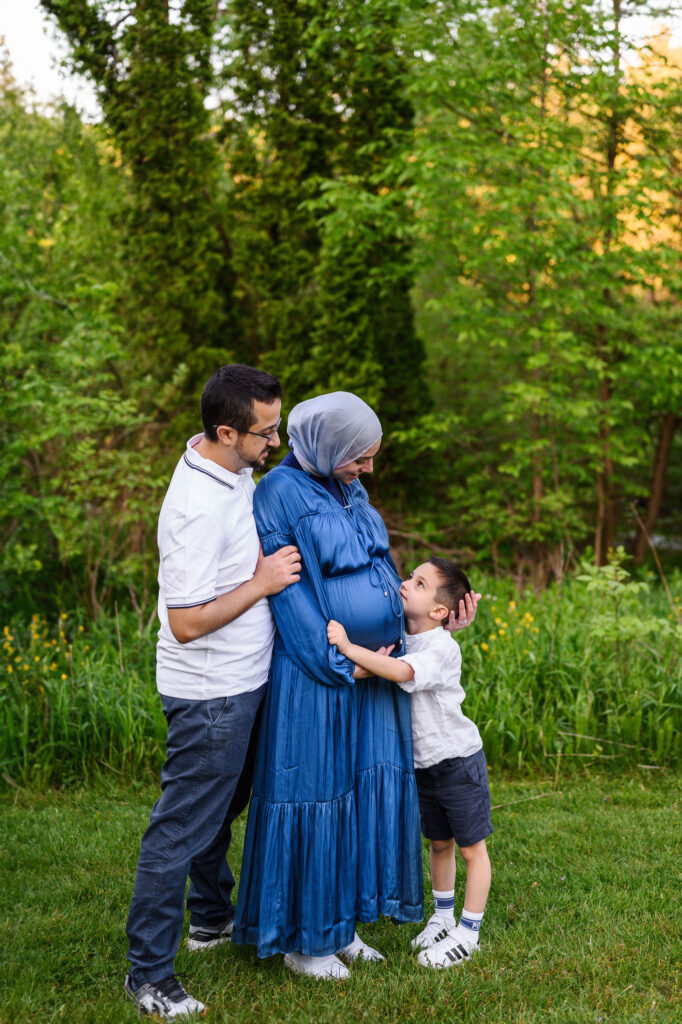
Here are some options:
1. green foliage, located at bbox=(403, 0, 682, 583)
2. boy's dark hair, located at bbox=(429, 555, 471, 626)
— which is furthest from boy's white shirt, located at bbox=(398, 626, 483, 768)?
green foliage, located at bbox=(403, 0, 682, 583)

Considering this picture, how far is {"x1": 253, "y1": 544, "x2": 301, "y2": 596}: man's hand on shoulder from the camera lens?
256 centimetres

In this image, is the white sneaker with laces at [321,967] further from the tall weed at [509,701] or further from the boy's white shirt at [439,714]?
the tall weed at [509,701]

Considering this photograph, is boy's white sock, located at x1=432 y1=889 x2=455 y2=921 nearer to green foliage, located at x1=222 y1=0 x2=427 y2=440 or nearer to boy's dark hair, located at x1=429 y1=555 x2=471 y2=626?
boy's dark hair, located at x1=429 y1=555 x2=471 y2=626

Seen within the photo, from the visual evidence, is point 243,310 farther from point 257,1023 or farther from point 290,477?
point 257,1023

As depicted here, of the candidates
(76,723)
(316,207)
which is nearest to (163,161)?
(316,207)

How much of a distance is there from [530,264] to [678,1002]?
234 inches

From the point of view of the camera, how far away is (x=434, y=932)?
302 centimetres

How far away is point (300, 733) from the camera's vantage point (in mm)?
2668

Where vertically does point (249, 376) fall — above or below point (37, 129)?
below

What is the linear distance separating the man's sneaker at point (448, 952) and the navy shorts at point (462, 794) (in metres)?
0.32

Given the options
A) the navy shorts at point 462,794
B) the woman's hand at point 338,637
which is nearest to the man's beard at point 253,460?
the woman's hand at point 338,637

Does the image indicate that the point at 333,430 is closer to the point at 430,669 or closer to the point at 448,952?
the point at 430,669

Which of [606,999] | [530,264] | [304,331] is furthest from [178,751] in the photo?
[304,331]

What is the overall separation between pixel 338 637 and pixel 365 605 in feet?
0.47
